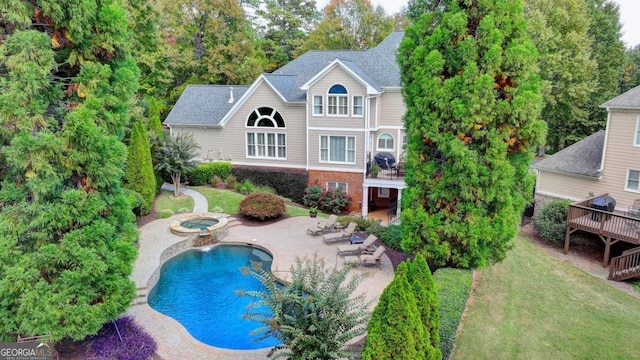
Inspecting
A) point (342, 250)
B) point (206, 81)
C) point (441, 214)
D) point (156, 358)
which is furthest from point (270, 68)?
point (156, 358)

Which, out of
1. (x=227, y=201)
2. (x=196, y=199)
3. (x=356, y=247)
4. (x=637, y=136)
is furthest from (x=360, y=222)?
(x=637, y=136)

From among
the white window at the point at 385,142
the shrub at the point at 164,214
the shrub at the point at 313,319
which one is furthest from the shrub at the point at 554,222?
the shrub at the point at 164,214

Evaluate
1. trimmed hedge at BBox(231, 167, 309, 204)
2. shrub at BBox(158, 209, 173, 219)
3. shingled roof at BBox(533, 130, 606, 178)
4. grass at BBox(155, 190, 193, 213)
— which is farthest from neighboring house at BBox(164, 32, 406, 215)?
shingled roof at BBox(533, 130, 606, 178)

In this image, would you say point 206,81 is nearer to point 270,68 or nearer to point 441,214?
point 270,68

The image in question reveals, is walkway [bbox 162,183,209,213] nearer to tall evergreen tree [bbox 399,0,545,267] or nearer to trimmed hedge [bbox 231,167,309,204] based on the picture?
trimmed hedge [bbox 231,167,309,204]

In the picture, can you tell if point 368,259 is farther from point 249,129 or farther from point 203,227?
point 249,129
